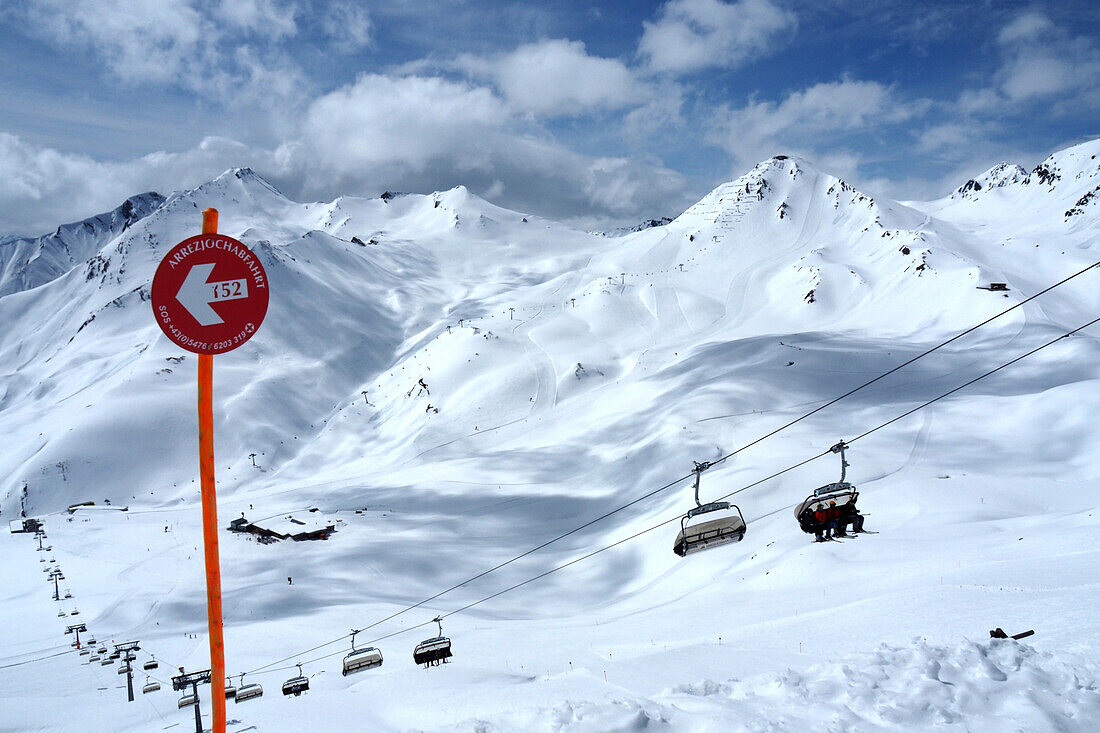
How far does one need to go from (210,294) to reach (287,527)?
221 ft

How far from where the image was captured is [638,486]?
69500mm

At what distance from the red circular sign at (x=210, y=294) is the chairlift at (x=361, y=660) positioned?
2381 centimetres

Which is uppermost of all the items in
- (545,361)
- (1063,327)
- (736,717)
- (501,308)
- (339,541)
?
(501,308)

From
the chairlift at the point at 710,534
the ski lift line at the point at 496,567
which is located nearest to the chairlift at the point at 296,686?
the ski lift line at the point at 496,567

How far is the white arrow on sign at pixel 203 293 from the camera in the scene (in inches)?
217

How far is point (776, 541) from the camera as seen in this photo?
35.2m

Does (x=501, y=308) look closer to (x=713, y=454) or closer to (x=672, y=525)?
(x=713, y=454)

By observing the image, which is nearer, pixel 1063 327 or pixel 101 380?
pixel 1063 327

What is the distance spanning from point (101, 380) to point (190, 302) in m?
216

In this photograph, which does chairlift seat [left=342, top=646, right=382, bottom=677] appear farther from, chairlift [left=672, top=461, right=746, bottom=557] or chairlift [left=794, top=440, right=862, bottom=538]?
chairlift [left=794, top=440, right=862, bottom=538]

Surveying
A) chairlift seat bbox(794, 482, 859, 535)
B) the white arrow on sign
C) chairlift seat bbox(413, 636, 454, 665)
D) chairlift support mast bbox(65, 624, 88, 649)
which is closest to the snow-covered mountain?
chairlift support mast bbox(65, 624, 88, 649)

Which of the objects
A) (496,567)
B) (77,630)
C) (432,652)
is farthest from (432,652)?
(496,567)

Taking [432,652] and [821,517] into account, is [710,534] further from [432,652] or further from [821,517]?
[432,652]

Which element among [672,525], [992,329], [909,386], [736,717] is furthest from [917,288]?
[736,717]
